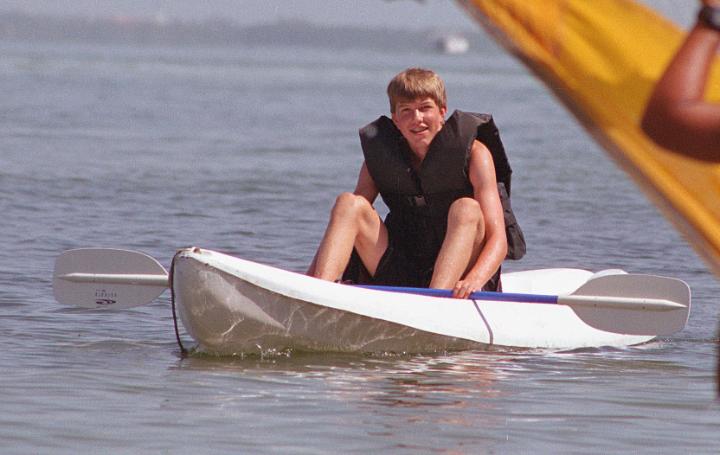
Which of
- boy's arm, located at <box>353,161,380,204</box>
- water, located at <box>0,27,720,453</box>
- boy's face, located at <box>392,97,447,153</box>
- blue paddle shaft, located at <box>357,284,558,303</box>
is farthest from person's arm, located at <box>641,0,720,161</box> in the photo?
boy's arm, located at <box>353,161,380,204</box>

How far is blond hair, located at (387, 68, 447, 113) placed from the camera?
18.2ft

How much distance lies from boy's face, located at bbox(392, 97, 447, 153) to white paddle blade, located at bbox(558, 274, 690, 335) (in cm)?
85

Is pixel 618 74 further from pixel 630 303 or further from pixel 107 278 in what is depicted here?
pixel 107 278

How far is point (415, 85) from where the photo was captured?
18.3 feet

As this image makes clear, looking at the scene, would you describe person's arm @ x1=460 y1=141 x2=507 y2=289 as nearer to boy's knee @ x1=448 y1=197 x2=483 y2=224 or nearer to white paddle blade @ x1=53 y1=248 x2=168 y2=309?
boy's knee @ x1=448 y1=197 x2=483 y2=224

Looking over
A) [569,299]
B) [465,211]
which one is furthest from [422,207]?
[569,299]

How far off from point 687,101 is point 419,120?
12.8 ft

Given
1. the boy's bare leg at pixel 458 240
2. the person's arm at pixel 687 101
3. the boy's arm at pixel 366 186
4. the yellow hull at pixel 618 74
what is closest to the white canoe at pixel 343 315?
the boy's bare leg at pixel 458 240

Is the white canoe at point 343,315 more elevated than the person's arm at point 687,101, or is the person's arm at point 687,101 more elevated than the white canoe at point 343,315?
the person's arm at point 687,101

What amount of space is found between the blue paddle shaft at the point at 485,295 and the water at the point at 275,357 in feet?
0.91

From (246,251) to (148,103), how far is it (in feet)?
66.5

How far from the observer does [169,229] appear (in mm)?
10938

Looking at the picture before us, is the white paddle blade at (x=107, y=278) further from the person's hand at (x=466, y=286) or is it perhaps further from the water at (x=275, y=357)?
the person's hand at (x=466, y=286)

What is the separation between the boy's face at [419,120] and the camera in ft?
18.7
